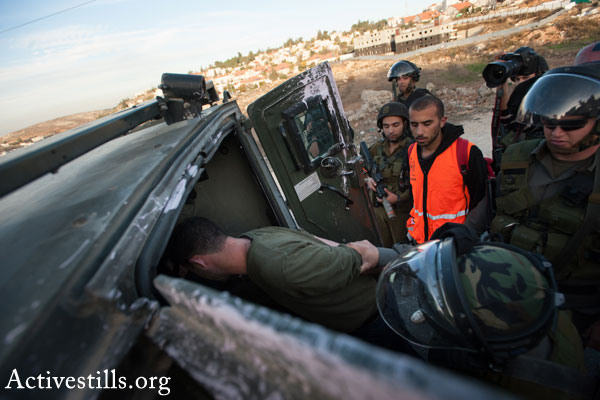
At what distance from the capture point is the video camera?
9.64ft

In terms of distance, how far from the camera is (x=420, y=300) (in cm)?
133

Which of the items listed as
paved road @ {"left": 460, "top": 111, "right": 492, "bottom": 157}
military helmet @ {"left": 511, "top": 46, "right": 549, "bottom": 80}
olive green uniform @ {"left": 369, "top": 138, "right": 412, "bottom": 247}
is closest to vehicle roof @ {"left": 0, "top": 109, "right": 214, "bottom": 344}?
olive green uniform @ {"left": 369, "top": 138, "right": 412, "bottom": 247}

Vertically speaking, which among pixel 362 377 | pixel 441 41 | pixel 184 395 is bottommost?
pixel 441 41

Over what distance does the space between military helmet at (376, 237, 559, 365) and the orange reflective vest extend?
4.38ft

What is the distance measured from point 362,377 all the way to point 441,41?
3188cm

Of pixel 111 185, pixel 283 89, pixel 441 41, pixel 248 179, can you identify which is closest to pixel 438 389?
pixel 111 185

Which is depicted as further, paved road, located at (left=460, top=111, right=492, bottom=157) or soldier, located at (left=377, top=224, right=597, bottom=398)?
paved road, located at (left=460, top=111, right=492, bottom=157)

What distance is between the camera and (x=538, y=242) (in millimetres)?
1781

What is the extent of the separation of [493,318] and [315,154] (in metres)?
1.95

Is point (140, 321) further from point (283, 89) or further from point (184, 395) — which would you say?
point (283, 89)

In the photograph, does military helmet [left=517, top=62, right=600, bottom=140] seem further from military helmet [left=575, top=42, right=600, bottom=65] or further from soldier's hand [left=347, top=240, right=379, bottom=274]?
soldier's hand [left=347, top=240, right=379, bottom=274]

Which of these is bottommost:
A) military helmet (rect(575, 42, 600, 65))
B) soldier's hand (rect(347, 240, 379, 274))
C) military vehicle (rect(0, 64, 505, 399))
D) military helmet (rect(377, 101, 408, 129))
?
soldier's hand (rect(347, 240, 379, 274))

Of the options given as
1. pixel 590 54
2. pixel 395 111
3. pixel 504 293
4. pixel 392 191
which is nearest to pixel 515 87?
pixel 590 54

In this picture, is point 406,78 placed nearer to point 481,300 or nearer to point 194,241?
point 481,300
